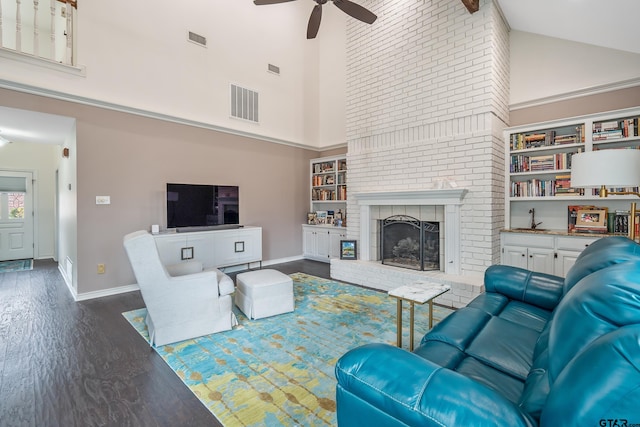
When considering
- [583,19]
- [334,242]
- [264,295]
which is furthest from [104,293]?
[583,19]

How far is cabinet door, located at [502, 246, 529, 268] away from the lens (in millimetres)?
3785

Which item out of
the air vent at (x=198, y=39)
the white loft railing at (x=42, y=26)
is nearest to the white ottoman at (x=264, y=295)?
the white loft railing at (x=42, y=26)

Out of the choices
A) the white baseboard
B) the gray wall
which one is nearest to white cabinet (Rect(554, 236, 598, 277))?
the gray wall

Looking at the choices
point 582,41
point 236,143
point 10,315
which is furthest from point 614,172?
point 10,315

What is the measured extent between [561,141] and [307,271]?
164 inches

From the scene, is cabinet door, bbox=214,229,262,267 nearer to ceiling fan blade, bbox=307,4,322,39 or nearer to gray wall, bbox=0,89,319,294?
gray wall, bbox=0,89,319,294

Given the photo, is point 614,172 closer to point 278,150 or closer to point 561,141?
point 561,141

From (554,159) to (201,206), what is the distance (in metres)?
5.11

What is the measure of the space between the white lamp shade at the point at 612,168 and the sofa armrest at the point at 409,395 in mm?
2135

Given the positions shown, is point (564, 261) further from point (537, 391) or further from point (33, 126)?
point (33, 126)

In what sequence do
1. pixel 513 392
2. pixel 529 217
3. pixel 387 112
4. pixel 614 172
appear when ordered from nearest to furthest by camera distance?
pixel 513 392, pixel 614 172, pixel 529 217, pixel 387 112

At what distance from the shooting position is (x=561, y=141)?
12.2ft

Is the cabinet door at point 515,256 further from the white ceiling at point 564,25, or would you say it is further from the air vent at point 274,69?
the air vent at point 274,69

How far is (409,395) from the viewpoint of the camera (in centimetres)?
95
